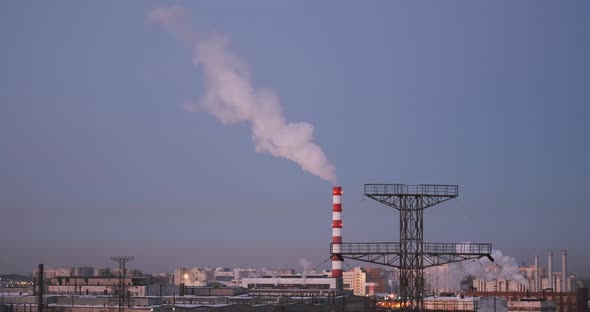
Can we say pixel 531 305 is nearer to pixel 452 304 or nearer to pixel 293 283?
pixel 452 304

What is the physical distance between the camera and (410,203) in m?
59.8

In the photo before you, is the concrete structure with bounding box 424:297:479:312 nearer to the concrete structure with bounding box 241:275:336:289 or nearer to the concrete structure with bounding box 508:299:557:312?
the concrete structure with bounding box 508:299:557:312

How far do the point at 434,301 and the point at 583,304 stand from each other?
24099mm

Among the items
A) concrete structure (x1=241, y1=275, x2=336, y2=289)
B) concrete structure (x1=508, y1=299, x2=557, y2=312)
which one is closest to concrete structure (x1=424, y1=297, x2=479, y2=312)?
concrete structure (x1=508, y1=299, x2=557, y2=312)

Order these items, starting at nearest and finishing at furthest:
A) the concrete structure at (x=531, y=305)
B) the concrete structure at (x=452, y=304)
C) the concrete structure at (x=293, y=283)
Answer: the concrete structure at (x=531, y=305) → the concrete structure at (x=452, y=304) → the concrete structure at (x=293, y=283)

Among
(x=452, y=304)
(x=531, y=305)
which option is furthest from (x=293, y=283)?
(x=531, y=305)

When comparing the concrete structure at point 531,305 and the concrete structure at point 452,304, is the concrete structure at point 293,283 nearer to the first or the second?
the concrete structure at point 452,304

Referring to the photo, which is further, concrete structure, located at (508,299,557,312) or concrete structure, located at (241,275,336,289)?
concrete structure, located at (241,275,336,289)

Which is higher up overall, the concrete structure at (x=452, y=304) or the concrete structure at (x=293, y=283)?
the concrete structure at (x=293, y=283)

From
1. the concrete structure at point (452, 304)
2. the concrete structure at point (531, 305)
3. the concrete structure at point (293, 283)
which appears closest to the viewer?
the concrete structure at point (531, 305)

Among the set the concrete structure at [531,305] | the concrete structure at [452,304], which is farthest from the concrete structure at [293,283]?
the concrete structure at [531,305]

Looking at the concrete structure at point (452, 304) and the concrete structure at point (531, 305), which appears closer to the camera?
the concrete structure at point (531, 305)

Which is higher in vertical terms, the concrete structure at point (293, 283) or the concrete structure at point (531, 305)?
the concrete structure at point (293, 283)

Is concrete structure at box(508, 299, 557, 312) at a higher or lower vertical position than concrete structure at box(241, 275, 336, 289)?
lower
